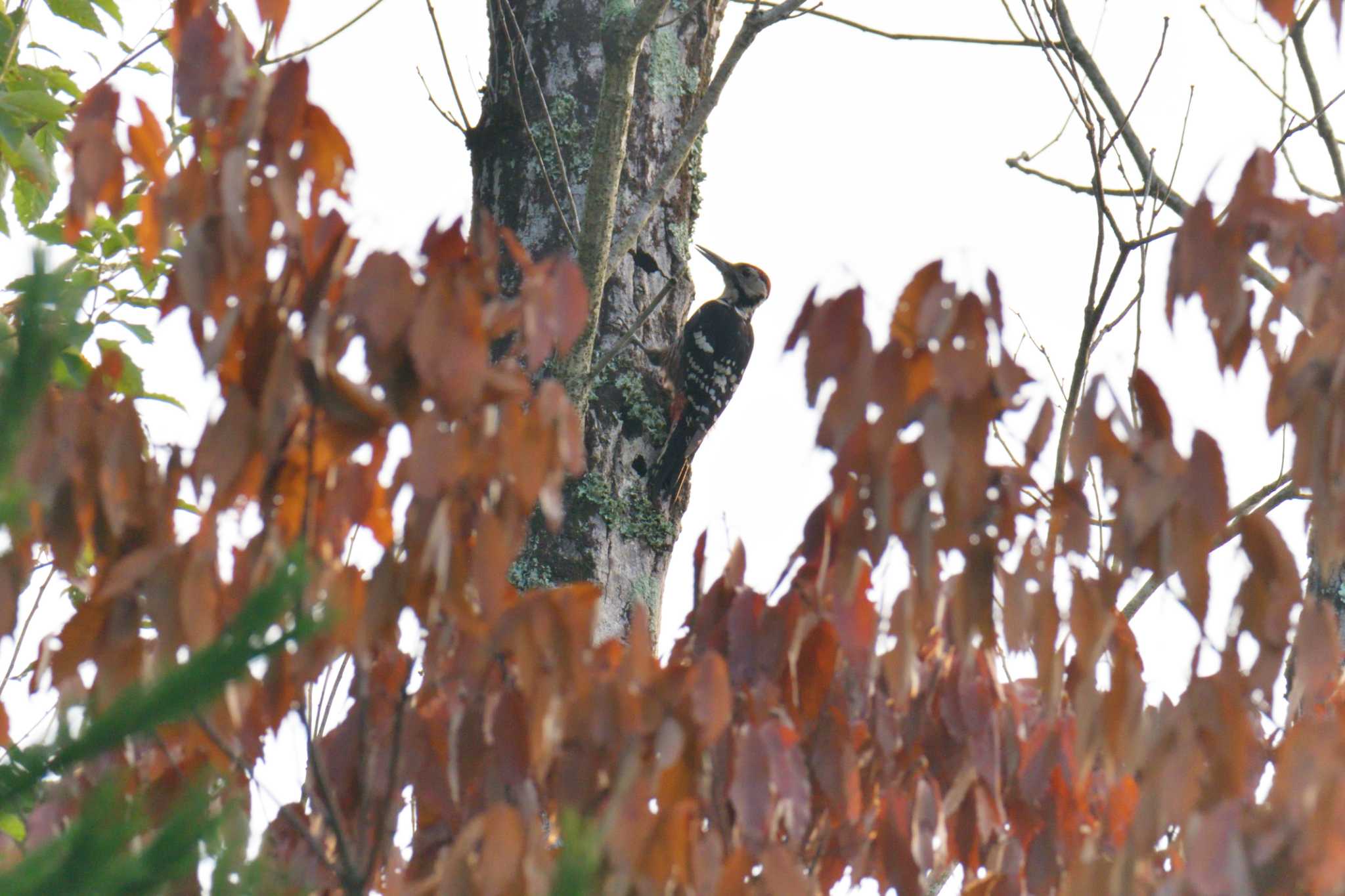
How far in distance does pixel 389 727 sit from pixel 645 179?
2.37 m

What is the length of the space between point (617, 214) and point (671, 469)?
2.54 ft

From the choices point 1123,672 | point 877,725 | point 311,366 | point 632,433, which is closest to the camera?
point 311,366

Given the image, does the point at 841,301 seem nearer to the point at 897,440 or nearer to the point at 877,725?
the point at 897,440

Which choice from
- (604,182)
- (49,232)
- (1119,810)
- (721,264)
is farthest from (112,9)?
(721,264)

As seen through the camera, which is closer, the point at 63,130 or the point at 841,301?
the point at 841,301

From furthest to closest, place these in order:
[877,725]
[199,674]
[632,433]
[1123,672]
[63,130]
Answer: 1. [632,433]
2. [63,130]
3. [877,725]
4. [1123,672]
5. [199,674]

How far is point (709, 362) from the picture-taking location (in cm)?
657

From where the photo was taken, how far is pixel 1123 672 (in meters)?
1.92

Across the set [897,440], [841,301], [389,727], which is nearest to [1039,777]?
[897,440]

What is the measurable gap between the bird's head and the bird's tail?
4.76 metres

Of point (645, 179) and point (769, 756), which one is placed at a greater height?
point (645, 179)

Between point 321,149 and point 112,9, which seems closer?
point 321,149

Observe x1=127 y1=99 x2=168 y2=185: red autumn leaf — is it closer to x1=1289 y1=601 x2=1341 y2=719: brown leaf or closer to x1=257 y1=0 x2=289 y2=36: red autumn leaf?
x1=257 y1=0 x2=289 y2=36: red autumn leaf

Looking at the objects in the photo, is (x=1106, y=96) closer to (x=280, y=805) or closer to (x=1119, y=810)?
(x=1119, y=810)
